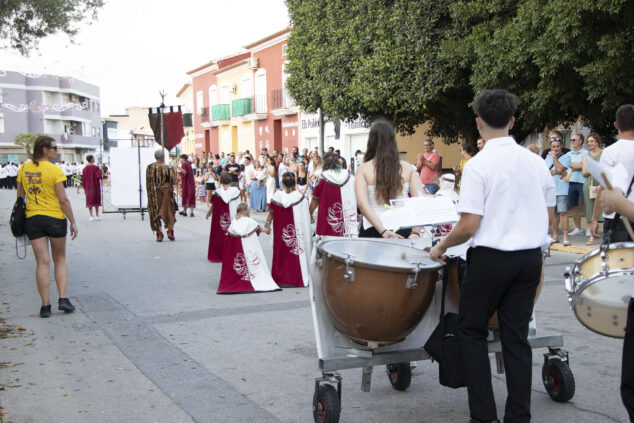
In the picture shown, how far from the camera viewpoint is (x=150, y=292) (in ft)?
28.1

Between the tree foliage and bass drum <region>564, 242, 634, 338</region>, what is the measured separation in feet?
28.7

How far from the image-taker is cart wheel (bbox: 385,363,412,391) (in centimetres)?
475

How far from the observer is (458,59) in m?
16.3

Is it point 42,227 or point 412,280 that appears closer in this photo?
point 412,280

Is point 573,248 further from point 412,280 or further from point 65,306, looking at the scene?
point 412,280

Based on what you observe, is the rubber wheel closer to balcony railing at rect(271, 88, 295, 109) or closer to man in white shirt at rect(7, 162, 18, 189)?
balcony railing at rect(271, 88, 295, 109)

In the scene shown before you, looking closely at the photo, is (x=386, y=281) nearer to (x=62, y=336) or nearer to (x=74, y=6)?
(x=62, y=336)

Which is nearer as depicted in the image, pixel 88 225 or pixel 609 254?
pixel 609 254

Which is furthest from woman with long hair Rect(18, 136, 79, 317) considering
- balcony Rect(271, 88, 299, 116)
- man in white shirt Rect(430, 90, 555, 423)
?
balcony Rect(271, 88, 299, 116)

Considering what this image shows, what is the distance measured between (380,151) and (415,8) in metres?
13.3

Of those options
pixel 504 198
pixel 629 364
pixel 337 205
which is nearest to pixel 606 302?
pixel 629 364

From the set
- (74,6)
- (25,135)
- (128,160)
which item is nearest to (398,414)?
(74,6)

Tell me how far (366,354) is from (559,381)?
4.15 feet

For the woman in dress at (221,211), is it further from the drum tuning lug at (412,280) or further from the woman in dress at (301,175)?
the woman in dress at (301,175)
